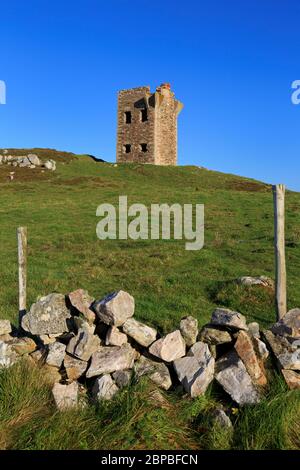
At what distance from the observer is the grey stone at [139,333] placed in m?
6.19

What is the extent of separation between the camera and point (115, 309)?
628cm

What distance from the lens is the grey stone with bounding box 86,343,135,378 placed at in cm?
577

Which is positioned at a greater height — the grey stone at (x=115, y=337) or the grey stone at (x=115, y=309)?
the grey stone at (x=115, y=309)

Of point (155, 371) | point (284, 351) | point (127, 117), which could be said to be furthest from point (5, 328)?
point (127, 117)

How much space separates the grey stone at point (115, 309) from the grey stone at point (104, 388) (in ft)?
2.98

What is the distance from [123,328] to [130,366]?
600 mm

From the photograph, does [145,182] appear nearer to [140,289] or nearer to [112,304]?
[140,289]

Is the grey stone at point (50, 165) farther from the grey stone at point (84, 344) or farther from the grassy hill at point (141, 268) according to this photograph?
the grey stone at point (84, 344)

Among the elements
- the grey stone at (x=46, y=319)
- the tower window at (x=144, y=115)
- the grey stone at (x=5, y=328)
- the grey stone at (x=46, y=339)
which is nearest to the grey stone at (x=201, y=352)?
the grey stone at (x=46, y=319)

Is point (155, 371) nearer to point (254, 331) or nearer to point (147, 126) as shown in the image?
point (254, 331)

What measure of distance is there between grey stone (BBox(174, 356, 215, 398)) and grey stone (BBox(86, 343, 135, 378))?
690 mm

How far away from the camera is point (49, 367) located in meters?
6.01

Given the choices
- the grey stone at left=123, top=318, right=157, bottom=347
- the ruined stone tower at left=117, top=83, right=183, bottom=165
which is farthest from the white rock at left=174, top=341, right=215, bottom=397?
the ruined stone tower at left=117, top=83, right=183, bottom=165

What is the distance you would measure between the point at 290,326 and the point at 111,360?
287 centimetres
